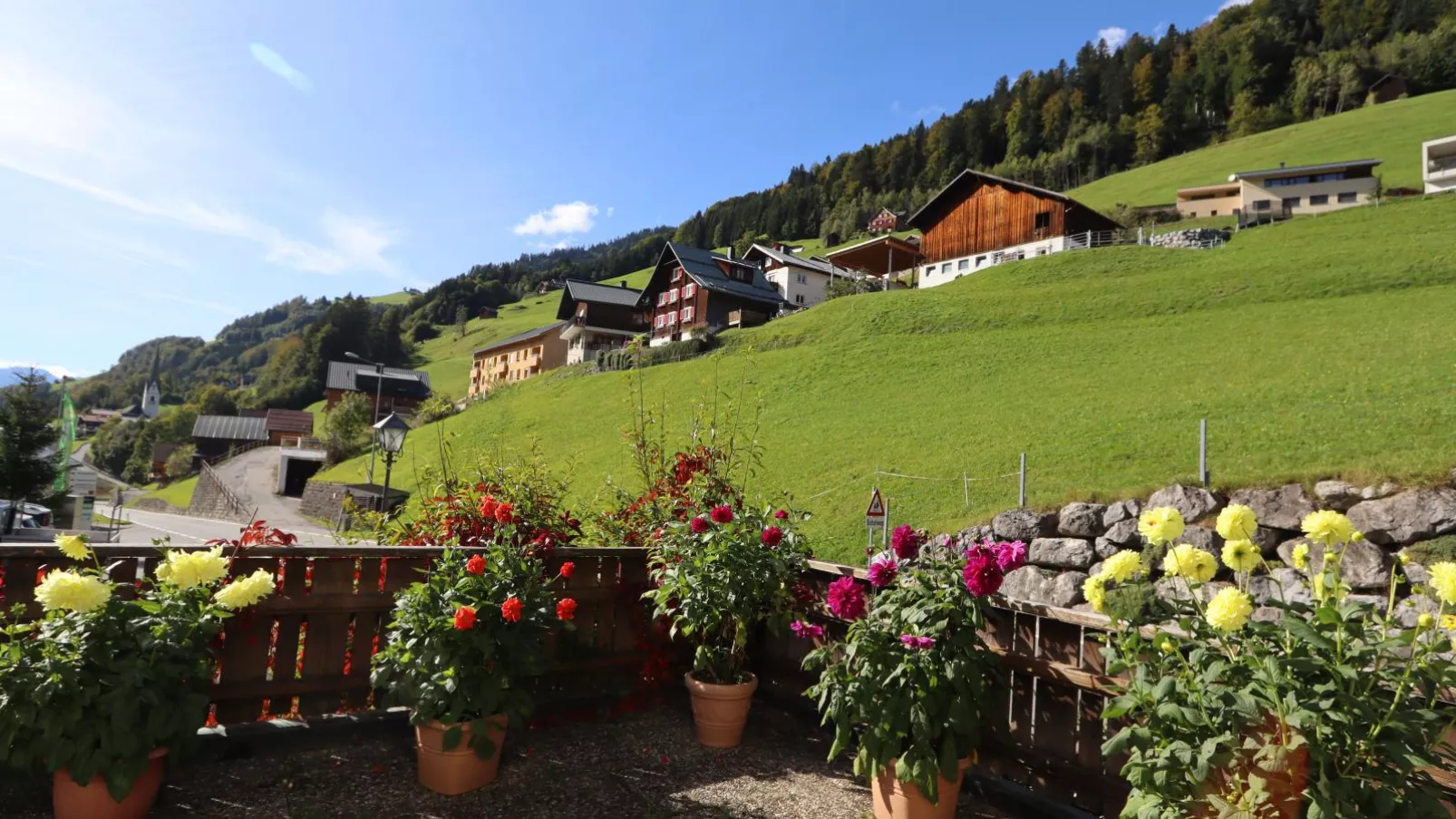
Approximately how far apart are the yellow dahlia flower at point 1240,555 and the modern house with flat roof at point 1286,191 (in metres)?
56.3

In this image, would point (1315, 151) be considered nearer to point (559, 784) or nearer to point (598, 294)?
point (598, 294)

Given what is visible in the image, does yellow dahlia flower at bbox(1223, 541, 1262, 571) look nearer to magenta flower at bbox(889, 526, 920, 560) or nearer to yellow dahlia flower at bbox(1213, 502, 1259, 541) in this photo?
yellow dahlia flower at bbox(1213, 502, 1259, 541)

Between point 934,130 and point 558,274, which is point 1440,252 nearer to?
point 934,130

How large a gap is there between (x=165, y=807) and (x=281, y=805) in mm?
465

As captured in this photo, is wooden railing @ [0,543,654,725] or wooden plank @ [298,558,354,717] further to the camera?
wooden plank @ [298,558,354,717]

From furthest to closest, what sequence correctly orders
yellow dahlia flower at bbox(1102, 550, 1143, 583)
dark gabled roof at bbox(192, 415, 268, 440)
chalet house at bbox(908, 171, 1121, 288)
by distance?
dark gabled roof at bbox(192, 415, 268, 440) → chalet house at bbox(908, 171, 1121, 288) → yellow dahlia flower at bbox(1102, 550, 1143, 583)

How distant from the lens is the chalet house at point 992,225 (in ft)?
124

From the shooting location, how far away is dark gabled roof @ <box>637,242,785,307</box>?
48031 millimetres

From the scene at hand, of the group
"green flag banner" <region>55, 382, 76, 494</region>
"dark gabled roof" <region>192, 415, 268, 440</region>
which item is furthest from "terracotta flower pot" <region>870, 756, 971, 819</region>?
"dark gabled roof" <region>192, 415, 268, 440</region>

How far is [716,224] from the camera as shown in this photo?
119m

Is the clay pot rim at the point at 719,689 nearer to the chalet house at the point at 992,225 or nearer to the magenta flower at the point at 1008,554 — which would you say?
the magenta flower at the point at 1008,554

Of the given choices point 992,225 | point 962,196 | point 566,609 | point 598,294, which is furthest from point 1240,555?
point 598,294

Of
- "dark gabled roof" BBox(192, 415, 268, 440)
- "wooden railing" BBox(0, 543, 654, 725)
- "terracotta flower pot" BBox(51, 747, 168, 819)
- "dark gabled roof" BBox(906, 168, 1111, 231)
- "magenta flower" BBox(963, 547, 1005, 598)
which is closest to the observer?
"terracotta flower pot" BBox(51, 747, 168, 819)

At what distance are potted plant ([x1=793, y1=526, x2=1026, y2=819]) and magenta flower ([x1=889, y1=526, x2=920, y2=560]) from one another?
0.65 feet
